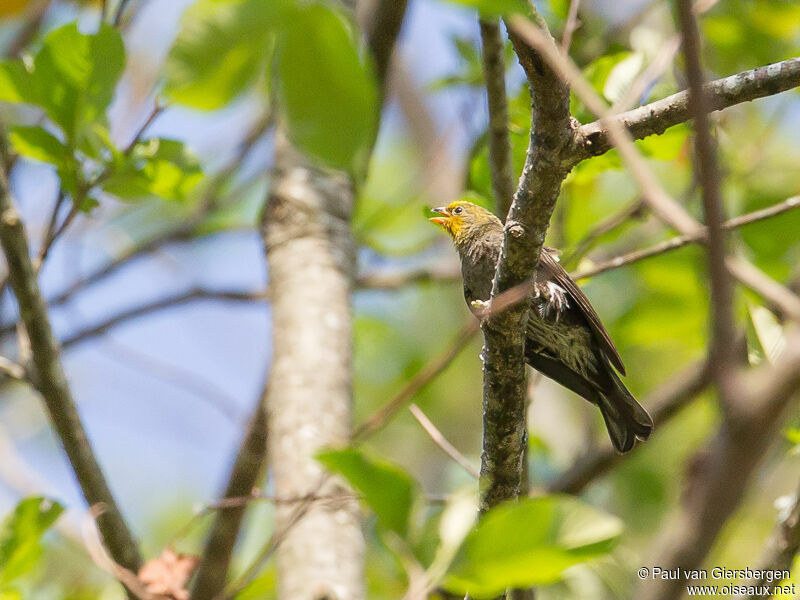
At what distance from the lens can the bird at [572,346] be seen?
13.6 ft

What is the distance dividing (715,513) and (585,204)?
3751 mm

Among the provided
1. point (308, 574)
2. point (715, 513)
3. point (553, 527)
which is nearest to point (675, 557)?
point (715, 513)

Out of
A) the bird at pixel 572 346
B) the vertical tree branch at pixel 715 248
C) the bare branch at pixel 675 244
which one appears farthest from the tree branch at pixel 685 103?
the bird at pixel 572 346

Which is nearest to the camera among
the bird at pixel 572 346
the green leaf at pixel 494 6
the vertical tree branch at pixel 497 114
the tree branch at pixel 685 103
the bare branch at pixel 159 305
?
the green leaf at pixel 494 6

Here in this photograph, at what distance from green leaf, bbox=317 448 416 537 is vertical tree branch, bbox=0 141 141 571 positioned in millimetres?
1759

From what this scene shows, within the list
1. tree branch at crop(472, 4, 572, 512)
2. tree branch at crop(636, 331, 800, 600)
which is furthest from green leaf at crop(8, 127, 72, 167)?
tree branch at crop(636, 331, 800, 600)

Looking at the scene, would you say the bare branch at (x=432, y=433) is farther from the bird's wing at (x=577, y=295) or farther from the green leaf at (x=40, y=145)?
the green leaf at (x=40, y=145)

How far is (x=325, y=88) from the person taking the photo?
1230 mm

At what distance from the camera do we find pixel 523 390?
274 centimetres

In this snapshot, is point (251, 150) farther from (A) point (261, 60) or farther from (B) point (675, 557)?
(B) point (675, 557)

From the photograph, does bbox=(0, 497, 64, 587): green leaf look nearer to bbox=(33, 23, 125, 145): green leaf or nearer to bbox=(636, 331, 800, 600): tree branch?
bbox=(33, 23, 125, 145): green leaf

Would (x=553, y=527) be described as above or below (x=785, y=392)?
below

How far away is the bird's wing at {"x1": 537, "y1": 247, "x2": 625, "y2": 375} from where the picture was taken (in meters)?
3.90

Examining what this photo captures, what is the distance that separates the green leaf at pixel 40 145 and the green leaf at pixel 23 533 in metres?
1.23
